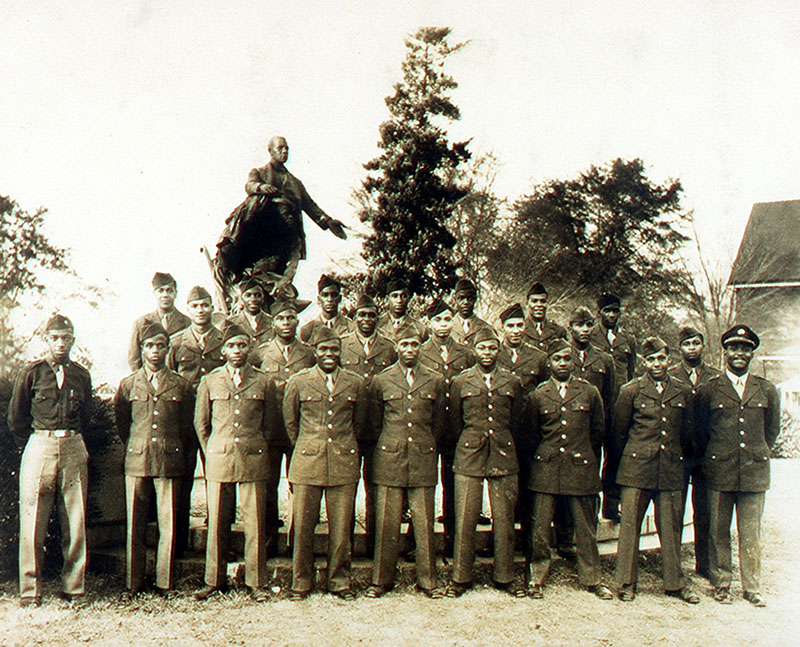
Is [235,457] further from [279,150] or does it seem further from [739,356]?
[739,356]

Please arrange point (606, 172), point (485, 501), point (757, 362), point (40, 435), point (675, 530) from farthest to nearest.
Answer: point (606, 172) → point (757, 362) → point (485, 501) → point (675, 530) → point (40, 435)

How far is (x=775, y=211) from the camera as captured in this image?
31.8 feet

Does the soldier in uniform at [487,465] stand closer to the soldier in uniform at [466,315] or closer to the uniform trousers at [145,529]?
the soldier in uniform at [466,315]

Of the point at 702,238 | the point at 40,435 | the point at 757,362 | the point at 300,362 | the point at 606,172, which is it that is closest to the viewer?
the point at 40,435

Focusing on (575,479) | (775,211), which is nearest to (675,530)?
(575,479)

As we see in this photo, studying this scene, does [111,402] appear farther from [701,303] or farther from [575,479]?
[701,303]

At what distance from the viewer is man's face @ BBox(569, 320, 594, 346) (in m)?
5.88

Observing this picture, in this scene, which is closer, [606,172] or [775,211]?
[775,211]

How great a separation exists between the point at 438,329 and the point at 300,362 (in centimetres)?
113

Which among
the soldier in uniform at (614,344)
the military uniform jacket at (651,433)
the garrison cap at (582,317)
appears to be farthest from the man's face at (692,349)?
the garrison cap at (582,317)

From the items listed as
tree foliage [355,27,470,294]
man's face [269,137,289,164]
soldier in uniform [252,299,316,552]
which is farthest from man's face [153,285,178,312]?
tree foliage [355,27,470,294]

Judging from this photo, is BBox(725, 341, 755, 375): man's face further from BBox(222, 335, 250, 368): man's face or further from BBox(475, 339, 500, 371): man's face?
BBox(222, 335, 250, 368): man's face

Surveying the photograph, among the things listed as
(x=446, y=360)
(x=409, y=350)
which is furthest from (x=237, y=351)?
(x=446, y=360)

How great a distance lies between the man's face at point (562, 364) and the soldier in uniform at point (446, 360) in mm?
769
